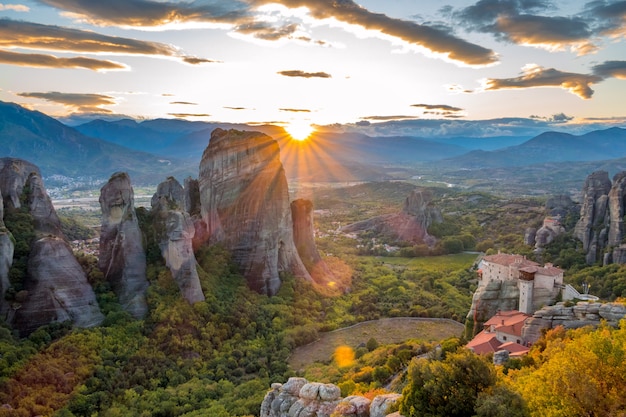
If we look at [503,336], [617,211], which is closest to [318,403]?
[503,336]

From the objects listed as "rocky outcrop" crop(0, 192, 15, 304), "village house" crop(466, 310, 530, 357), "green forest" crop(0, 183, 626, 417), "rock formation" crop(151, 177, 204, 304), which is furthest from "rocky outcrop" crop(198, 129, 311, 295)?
"village house" crop(466, 310, 530, 357)

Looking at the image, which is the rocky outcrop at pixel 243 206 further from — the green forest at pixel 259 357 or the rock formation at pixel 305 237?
the rock formation at pixel 305 237

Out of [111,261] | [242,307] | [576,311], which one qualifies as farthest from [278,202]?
[576,311]

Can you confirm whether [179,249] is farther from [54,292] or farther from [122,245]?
[54,292]

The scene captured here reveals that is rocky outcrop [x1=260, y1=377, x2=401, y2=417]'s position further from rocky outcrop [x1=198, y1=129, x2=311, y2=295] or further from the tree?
rocky outcrop [x1=198, y1=129, x2=311, y2=295]

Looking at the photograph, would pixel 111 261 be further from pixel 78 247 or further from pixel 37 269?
pixel 78 247
